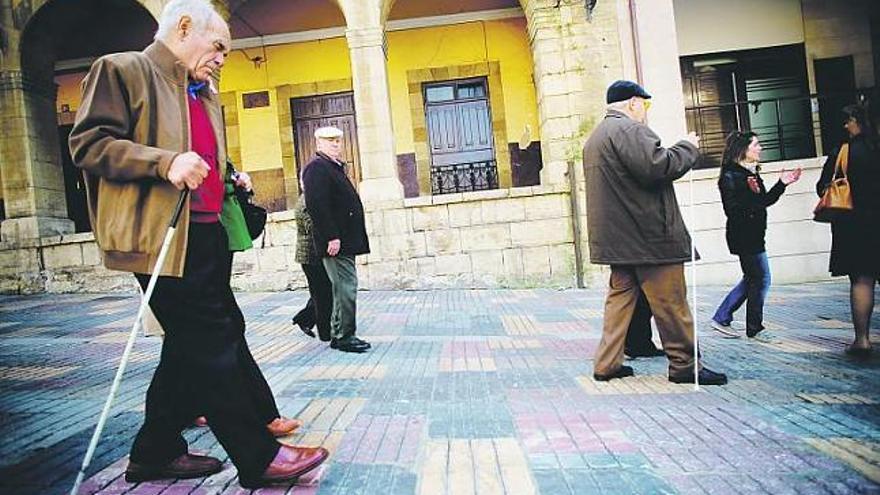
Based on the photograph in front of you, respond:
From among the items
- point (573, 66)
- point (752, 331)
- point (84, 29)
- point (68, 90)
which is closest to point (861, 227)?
point (752, 331)

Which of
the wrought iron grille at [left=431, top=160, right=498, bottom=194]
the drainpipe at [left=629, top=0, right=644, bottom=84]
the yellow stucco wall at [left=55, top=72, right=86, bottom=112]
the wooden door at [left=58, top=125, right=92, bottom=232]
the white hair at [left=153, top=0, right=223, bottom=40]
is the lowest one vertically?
the white hair at [left=153, top=0, right=223, bottom=40]

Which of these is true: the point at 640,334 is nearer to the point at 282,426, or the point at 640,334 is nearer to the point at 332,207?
the point at 332,207

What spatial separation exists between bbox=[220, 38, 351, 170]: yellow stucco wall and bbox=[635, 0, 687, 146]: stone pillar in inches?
271

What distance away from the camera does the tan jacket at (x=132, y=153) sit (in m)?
1.91

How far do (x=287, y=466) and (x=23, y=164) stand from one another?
10.9 m

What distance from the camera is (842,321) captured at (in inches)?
230

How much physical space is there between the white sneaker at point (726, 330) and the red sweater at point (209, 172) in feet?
15.2

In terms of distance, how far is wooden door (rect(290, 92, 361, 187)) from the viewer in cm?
1352

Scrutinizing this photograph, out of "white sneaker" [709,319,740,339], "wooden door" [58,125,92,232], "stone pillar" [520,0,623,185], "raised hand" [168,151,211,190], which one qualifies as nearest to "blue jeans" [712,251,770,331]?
"white sneaker" [709,319,740,339]

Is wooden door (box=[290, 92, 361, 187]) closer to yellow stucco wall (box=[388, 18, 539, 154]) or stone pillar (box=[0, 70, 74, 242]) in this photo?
yellow stucco wall (box=[388, 18, 539, 154])

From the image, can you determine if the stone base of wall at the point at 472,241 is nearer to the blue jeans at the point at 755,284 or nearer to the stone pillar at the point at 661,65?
the stone pillar at the point at 661,65

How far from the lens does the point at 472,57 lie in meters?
13.1

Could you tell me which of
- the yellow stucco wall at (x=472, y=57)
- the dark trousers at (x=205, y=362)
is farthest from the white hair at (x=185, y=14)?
the yellow stucco wall at (x=472, y=57)

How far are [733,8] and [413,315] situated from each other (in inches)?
382
